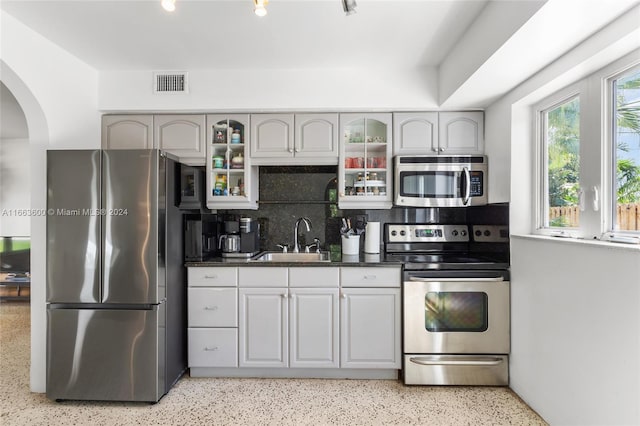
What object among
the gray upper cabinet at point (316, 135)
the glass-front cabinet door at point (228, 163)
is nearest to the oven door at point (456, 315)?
the gray upper cabinet at point (316, 135)

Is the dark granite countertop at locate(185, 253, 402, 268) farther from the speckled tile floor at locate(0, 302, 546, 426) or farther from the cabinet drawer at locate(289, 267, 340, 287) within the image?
the speckled tile floor at locate(0, 302, 546, 426)

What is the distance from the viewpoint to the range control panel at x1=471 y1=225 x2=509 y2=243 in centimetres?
266

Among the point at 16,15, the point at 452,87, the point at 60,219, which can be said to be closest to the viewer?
the point at 16,15

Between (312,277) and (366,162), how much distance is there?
1.08 metres

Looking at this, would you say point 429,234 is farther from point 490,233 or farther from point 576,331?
point 576,331

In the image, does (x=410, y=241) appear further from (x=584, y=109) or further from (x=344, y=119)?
(x=584, y=109)

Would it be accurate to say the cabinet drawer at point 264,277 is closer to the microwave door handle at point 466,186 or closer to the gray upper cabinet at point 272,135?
the gray upper cabinet at point 272,135

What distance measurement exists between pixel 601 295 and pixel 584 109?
103 cm

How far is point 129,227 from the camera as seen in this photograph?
2.35m

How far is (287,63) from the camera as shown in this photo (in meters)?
2.79

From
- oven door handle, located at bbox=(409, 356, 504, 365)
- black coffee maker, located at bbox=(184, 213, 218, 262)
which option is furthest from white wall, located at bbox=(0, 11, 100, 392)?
oven door handle, located at bbox=(409, 356, 504, 365)

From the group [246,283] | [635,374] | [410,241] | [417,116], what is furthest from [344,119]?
[635,374]

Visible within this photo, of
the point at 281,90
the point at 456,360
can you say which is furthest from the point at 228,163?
the point at 456,360

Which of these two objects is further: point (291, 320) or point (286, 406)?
point (291, 320)
